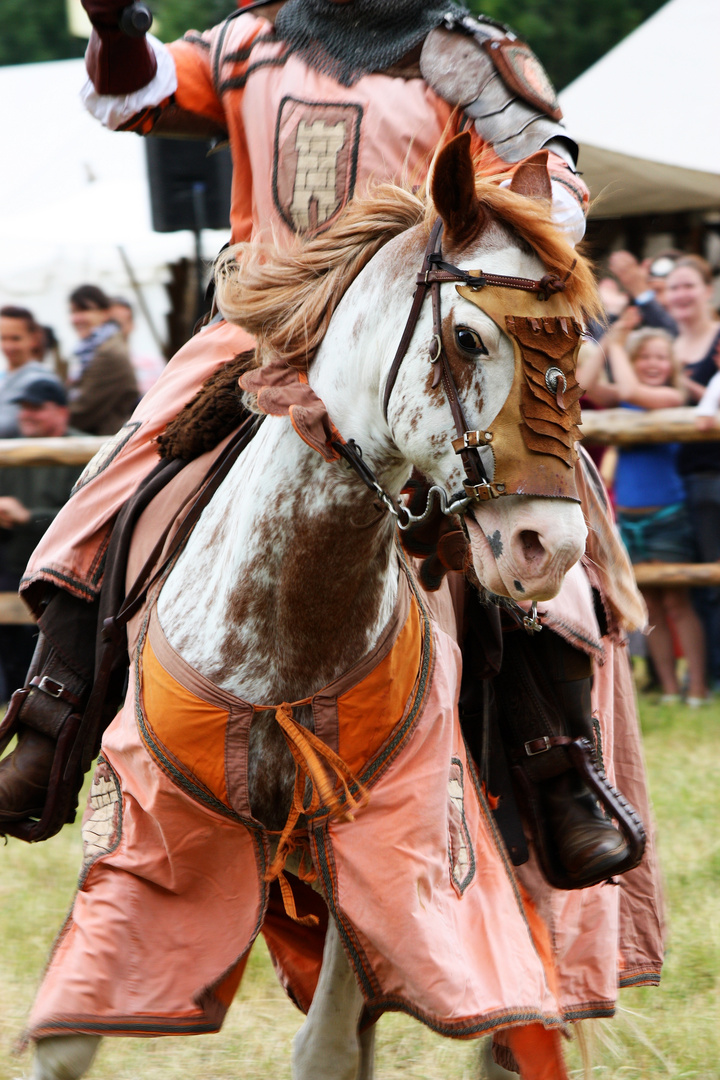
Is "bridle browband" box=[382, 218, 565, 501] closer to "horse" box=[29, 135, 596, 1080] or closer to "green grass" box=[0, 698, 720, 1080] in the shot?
"horse" box=[29, 135, 596, 1080]

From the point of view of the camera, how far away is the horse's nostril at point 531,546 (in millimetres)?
2160

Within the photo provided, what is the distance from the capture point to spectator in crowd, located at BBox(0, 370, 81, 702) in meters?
7.03

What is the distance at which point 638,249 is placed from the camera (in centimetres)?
1111

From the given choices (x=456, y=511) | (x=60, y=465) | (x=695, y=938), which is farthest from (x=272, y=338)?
(x=60, y=465)

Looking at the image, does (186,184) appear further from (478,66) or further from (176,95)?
(478,66)

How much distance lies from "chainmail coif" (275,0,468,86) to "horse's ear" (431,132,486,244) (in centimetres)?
78

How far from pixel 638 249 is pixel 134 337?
14.0 ft

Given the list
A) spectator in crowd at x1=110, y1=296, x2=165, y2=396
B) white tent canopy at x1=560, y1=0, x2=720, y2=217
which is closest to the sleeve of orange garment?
spectator in crowd at x1=110, y1=296, x2=165, y2=396

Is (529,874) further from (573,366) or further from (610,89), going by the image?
(610,89)

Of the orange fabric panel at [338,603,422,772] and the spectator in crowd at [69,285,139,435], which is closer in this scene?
the orange fabric panel at [338,603,422,772]

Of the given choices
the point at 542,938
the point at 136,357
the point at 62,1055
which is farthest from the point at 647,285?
the point at 62,1055

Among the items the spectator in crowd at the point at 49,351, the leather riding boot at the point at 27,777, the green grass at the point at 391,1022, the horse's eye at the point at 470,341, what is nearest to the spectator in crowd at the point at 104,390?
the spectator in crowd at the point at 49,351

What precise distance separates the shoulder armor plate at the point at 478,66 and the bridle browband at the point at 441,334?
70cm

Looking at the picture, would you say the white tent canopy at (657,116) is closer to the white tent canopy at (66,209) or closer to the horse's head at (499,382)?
the white tent canopy at (66,209)
